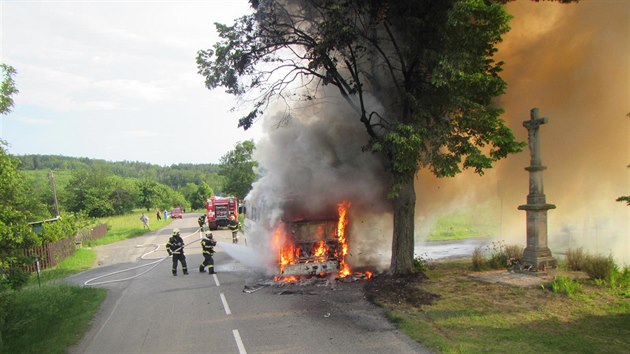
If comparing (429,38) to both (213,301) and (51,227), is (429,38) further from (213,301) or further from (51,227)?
(51,227)

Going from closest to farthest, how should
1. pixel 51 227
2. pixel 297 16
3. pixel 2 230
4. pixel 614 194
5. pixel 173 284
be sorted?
pixel 2 230 < pixel 297 16 < pixel 173 284 < pixel 614 194 < pixel 51 227

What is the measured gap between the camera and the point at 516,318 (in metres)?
7.45

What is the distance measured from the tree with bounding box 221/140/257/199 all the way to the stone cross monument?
28029 millimetres

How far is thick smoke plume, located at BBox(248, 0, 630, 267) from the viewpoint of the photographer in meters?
12.4

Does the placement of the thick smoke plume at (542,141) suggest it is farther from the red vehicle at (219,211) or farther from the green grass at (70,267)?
the red vehicle at (219,211)

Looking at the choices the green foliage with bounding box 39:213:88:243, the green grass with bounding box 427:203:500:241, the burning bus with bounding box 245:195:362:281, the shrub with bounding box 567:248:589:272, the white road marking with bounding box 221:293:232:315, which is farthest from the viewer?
the green grass with bounding box 427:203:500:241

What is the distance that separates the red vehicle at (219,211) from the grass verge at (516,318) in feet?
81.9

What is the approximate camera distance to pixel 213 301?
1023 centimetres

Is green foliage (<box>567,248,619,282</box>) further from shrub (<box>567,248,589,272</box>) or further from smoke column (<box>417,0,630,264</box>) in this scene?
smoke column (<box>417,0,630,264</box>)

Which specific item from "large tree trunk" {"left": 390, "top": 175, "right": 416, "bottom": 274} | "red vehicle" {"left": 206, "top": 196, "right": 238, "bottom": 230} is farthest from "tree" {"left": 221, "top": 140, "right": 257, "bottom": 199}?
"large tree trunk" {"left": 390, "top": 175, "right": 416, "bottom": 274}

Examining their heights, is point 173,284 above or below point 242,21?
below

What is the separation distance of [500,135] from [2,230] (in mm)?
10526

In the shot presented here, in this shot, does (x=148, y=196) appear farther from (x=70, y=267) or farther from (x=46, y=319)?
(x=46, y=319)

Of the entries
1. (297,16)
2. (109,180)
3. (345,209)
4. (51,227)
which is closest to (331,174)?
(345,209)
